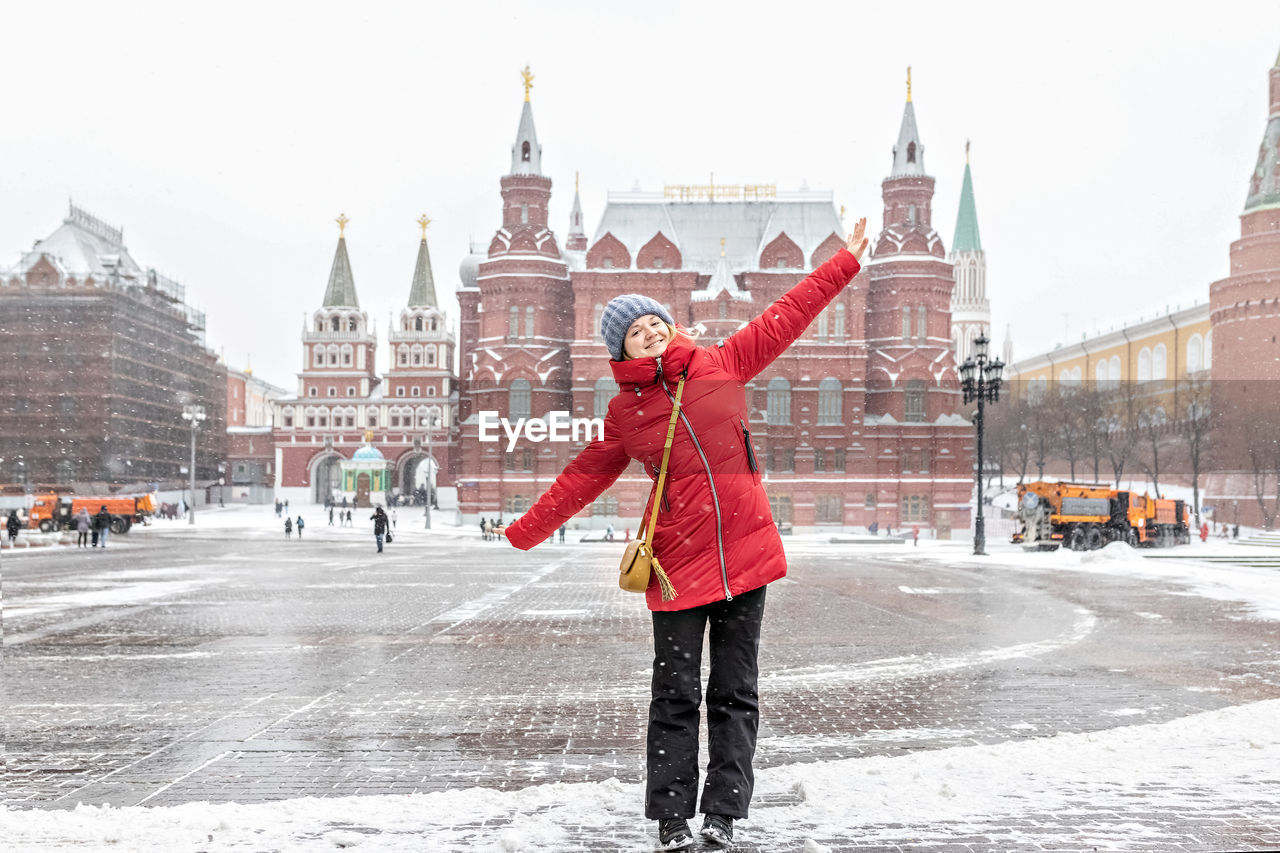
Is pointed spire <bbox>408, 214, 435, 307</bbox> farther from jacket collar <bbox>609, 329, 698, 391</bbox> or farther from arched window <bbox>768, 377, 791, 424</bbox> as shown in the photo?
jacket collar <bbox>609, 329, 698, 391</bbox>

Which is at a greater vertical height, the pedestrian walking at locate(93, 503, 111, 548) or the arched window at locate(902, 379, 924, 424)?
the arched window at locate(902, 379, 924, 424)

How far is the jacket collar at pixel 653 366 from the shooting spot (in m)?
3.46

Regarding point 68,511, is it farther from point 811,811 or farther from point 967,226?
point 967,226

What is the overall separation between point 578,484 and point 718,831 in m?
1.24

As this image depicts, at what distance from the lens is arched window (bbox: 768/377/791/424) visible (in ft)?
175

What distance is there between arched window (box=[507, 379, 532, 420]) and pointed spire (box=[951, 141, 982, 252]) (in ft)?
287

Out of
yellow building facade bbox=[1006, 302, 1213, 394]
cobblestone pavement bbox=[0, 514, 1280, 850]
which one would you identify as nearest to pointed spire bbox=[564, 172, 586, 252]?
yellow building facade bbox=[1006, 302, 1213, 394]

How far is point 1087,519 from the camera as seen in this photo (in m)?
31.4

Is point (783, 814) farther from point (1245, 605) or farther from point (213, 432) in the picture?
point (213, 432)

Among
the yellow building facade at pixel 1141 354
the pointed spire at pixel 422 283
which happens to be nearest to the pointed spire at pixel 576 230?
the pointed spire at pixel 422 283

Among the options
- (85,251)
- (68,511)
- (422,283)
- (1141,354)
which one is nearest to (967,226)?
(1141,354)

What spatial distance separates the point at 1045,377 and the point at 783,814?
10072cm

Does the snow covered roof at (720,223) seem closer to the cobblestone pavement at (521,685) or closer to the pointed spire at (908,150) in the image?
the pointed spire at (908,150)

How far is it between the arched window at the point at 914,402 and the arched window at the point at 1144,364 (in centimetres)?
2786
